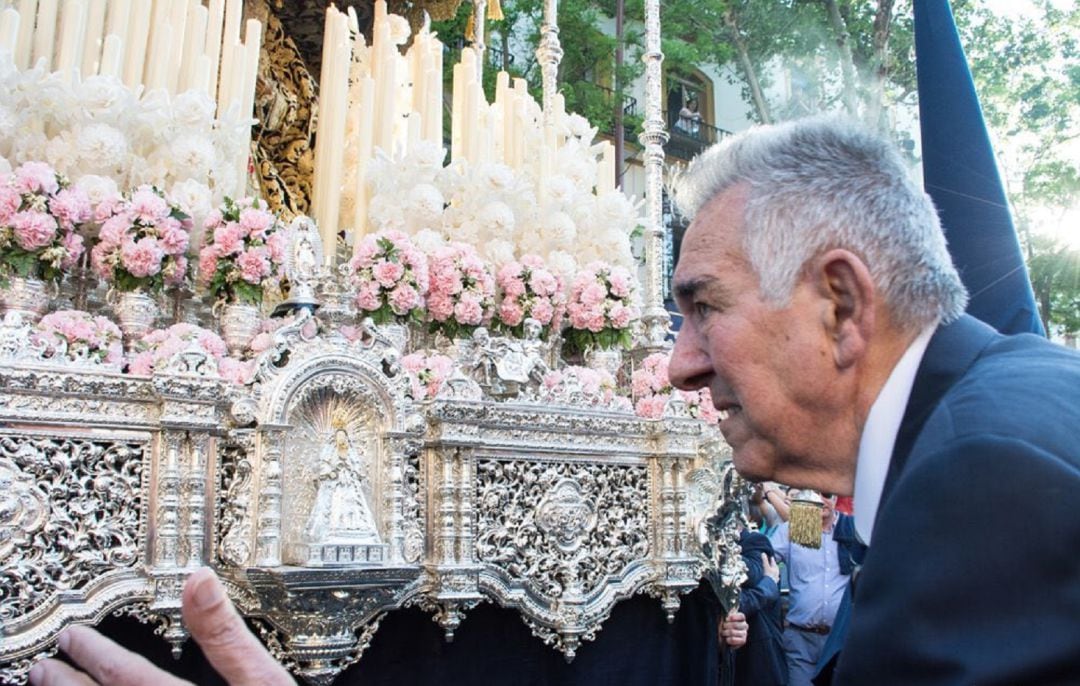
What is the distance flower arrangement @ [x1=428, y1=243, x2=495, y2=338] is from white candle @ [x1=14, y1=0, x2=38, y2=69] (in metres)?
1.85

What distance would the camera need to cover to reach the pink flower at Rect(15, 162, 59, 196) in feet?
9.95

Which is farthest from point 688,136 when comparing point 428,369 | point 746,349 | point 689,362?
point 746,349

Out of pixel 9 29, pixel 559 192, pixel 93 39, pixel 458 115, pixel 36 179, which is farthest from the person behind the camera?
pixel 458 115

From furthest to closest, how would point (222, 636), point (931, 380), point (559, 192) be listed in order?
point (559, 192), point (931, 380), point (222, 636)

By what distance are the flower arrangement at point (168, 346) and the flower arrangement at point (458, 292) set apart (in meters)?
0.88

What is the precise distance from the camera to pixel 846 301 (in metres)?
1.34

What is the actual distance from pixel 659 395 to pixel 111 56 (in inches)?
103

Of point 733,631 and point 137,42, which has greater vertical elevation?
point 137,42

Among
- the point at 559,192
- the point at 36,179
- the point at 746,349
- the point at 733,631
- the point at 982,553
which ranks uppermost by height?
the point at 559,192

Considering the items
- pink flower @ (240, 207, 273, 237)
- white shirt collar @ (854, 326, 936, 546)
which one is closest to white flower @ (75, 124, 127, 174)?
pink flower @ (240, 207, 273, 237)

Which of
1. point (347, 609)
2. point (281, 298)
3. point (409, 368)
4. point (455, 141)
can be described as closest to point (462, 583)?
point (347, 609)

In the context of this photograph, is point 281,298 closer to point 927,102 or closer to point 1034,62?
point 927,102

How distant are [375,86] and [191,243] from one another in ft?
5.80

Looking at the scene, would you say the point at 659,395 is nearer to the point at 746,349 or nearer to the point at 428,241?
the point at 428,241
